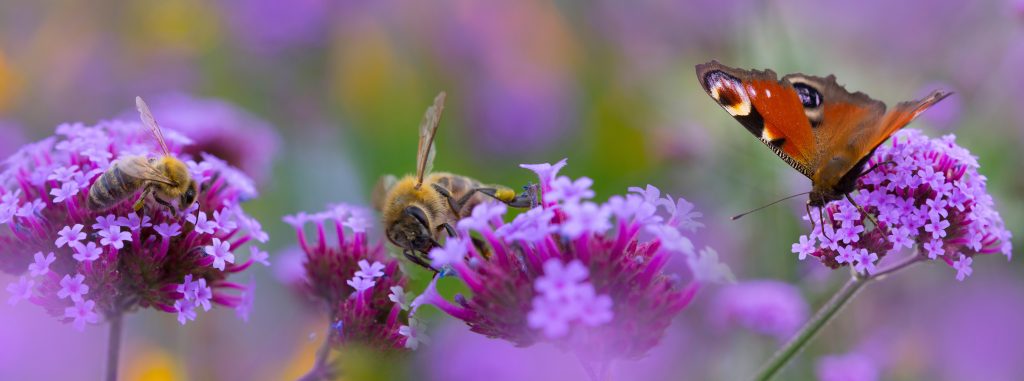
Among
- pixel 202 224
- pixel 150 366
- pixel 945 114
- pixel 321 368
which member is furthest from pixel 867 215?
pixel 150 366

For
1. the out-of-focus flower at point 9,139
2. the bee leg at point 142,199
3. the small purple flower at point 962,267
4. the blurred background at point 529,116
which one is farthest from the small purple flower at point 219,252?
the out-of-focus flower at point 9,139

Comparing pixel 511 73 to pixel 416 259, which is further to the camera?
pixel 511 73

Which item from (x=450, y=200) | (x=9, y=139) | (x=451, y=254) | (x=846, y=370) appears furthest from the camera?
(x=9, y=139)

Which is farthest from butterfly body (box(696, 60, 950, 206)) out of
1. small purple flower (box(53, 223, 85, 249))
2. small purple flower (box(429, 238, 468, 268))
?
small purple flower (box(53, 223, 85, 249))

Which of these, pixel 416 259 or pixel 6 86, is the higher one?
pixel 6 86

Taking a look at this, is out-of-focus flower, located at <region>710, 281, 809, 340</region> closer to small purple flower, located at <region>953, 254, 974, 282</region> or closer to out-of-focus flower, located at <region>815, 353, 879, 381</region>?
out-of-focus flower, located at <region>815, 353, 879, 381</region>

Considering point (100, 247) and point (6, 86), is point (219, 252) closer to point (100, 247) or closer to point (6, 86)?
point (100, 247)

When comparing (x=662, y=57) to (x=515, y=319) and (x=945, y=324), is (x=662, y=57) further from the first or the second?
(x=515, y=319)
